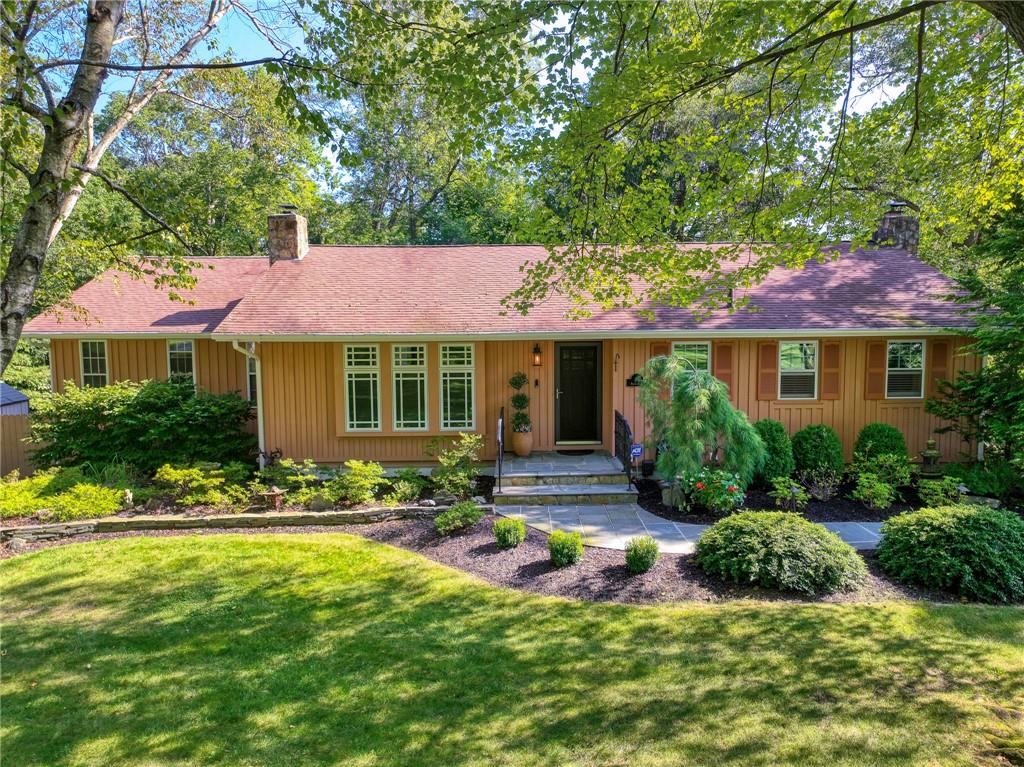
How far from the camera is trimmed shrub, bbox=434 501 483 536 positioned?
24.1 ft

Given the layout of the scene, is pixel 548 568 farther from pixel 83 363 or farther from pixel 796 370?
pixel 83 363

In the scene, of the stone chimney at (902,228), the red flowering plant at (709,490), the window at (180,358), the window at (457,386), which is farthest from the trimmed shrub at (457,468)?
the stone chimney at (902,228)

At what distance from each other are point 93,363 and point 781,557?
45.1 ft

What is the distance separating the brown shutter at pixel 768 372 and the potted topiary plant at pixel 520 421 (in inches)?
164

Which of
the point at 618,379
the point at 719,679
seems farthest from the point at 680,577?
the point at 618,379

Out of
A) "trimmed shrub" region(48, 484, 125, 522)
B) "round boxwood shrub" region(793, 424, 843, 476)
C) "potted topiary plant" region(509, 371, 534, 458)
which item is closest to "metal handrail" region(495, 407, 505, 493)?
"potted topiary plant" region(509, 371, 534, 458)

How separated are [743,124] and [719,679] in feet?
20.8

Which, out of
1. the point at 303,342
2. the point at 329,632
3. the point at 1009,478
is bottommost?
the point at 329,632

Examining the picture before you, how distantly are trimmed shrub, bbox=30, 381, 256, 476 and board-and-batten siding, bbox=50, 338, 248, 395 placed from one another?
2.00 meters

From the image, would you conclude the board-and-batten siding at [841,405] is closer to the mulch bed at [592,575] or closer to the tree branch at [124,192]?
the mulch bed at [592,575]

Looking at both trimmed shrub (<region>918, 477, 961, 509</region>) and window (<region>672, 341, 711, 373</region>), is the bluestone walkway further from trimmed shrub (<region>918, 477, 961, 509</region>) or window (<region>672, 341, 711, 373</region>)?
window (<region>672, 341, 711, 373</region>)

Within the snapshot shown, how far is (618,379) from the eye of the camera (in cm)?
1046

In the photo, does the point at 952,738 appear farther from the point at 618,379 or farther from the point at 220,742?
the point at 618,379

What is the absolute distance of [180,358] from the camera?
492 inches
